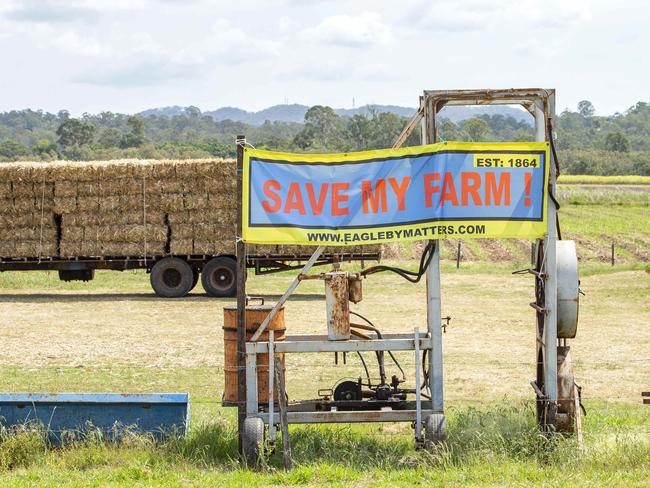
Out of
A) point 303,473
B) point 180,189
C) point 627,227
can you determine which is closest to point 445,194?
point 303,473

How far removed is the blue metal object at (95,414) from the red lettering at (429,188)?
279 cm

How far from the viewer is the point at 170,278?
2533 centimetres

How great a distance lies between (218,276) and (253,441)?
16372 mm

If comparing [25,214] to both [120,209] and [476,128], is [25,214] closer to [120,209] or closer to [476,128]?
[120,209]

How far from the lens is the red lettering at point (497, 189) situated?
358 inches

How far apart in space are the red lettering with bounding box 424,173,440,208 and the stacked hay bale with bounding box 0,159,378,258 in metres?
15.7

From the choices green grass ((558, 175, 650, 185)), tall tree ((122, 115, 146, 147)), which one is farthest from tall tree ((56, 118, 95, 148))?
green grass ((558, 175, 650, 185))

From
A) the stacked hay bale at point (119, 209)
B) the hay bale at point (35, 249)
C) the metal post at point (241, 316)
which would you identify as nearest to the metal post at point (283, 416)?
the metal post at point (241, 316)

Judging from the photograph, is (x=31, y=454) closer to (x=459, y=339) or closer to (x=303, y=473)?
(x=303, y=473)

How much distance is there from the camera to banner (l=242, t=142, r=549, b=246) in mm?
9078

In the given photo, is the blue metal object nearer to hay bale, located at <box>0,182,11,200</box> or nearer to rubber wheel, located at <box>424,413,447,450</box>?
rubber wheel, located at <box>424,413,447,450</box>

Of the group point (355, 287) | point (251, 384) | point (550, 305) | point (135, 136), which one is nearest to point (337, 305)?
point (355, 287)

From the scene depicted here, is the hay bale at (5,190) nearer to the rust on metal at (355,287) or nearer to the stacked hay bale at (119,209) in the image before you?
the stacked hay bale at (119,209)

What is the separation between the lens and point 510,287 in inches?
1022
